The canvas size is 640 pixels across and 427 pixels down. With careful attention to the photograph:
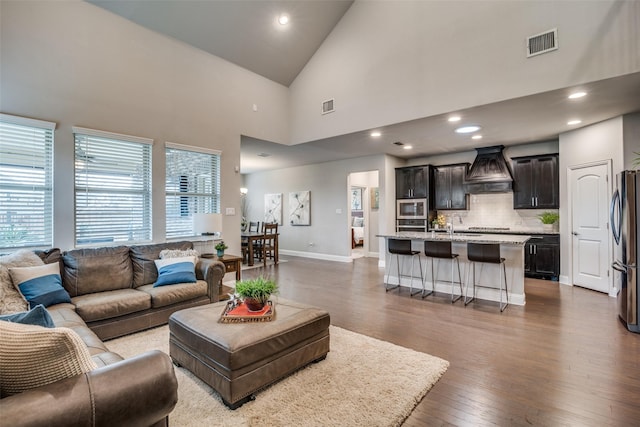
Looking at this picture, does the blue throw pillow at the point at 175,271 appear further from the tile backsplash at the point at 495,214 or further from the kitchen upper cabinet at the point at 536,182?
the kitchen upper cabinet at the point at 536,182

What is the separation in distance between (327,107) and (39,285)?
5.00 metres

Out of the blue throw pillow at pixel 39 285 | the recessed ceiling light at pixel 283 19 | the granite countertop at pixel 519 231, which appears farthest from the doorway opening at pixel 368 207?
the blue throw pillow at pixel 39 285

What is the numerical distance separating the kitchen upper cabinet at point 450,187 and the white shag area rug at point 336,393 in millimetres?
5223

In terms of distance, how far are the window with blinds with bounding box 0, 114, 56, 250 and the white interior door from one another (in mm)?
7909

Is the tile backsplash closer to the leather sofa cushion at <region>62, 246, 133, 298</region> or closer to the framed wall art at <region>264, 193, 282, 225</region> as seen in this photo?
the framed wall art at <region>264, 193, 282, 225</region>

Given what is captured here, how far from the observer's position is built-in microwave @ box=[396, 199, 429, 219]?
7.48 metres

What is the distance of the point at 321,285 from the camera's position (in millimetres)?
5551

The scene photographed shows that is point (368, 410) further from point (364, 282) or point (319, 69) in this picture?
point (319, 69)

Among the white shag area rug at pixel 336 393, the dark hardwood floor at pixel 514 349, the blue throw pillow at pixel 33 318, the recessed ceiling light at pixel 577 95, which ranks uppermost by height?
the recessed ceiling light at pixel 577 95

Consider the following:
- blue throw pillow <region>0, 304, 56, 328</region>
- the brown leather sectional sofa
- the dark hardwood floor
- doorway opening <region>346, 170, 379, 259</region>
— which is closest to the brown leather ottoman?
the brown leather sectional sofa

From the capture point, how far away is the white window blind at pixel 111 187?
4.01 meters

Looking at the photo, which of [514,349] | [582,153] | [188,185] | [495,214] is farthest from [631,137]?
[188,185]

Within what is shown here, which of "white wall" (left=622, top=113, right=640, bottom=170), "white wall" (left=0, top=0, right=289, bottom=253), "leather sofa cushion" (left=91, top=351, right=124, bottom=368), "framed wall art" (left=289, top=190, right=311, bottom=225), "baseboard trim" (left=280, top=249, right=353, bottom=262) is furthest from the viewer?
"framed wall art" (left=289, top=190, right=311, bottom=225)

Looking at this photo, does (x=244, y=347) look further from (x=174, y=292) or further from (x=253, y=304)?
(x=174, y=292)
